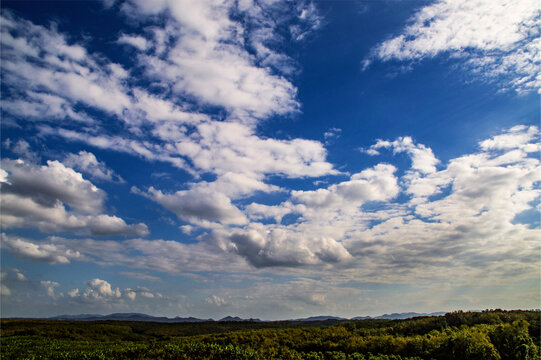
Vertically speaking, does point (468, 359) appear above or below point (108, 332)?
above

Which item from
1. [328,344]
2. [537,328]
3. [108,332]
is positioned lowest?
[108,332]

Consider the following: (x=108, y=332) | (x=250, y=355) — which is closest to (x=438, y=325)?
(x=250, y=355)

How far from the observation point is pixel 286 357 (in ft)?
98.9

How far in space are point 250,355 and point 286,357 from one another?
3695 millimetres

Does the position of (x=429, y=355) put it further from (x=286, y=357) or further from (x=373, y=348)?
(x=286, y=357)

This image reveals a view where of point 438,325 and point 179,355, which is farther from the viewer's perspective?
point 438,325

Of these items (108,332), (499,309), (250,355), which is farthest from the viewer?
(108,332)

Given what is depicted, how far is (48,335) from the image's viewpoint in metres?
73.6

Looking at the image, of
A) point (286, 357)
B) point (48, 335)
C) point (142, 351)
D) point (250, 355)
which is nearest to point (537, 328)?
point (286, 357)

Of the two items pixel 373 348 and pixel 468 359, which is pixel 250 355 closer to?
pixel 373 348

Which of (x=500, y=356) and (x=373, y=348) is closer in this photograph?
(x=500, y=356)

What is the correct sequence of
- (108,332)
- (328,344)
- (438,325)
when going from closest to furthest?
(328,344)
(438,325)
(108,332)

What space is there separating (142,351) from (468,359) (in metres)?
31.7

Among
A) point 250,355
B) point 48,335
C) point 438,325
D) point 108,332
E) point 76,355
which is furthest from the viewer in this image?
point 108,332
